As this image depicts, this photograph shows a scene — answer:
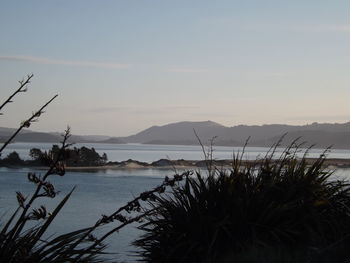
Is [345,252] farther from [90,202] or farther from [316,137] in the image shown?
[316,137]

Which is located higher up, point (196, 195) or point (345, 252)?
point (196, 195)

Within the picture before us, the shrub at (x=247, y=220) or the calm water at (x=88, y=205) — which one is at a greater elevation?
the shrub at (x=247, y=220)

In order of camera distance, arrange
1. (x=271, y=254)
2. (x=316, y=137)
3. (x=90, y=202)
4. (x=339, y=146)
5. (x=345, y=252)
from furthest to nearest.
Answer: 1. (x=339, y=146)
2. (x=316, y=137)
3. (x=90, y=202)
4. (x=345, y=252)
5. (x=271, y=254)

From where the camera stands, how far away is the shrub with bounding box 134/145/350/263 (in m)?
6.70

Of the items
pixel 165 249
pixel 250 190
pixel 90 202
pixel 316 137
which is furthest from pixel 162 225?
pixel 316 137

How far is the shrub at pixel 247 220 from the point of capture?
670 cm

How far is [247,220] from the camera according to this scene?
6.93m

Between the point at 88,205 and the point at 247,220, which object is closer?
the point at 247,220

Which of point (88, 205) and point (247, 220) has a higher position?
point (247, 220)

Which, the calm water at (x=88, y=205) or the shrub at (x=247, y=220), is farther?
the calm water at (x=88, y=205)

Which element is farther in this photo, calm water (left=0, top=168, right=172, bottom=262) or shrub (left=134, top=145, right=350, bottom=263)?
calm water (left=0, top=168, right=172, bottom=262)

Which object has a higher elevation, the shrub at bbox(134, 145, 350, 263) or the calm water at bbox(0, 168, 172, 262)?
the shrub at bbox(134, 145, 350, 263)

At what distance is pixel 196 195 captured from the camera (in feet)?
24.1

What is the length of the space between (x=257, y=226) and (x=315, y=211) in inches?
30.4
